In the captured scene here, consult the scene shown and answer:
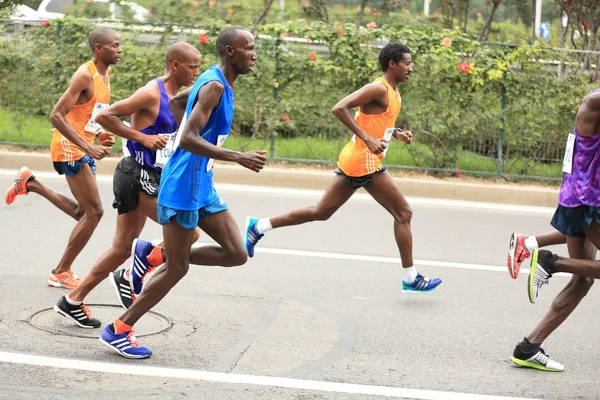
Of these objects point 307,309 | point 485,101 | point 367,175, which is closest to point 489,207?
point 485,101

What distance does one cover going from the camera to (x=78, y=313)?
259 inches

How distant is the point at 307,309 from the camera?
735cm

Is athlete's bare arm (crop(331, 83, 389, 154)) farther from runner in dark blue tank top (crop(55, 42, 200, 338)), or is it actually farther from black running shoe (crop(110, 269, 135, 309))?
black running shoe (crop(110, 269, 135, 309))

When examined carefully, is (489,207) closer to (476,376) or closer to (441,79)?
(441,79)

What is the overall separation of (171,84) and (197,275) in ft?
6.68

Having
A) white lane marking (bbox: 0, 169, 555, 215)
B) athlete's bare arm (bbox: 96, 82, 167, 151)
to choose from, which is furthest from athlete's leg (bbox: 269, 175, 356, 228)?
white lane marking (bbox: 0, 169, 555, 215)

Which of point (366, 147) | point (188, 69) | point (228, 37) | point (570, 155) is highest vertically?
point (228, 37)

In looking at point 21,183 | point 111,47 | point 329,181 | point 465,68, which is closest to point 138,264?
point 111,47

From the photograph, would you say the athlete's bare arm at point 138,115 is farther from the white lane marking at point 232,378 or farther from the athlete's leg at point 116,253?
the white lane marking at point 232,378

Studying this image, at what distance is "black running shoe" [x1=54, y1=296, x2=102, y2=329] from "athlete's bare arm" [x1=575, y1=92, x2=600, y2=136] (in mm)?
3308

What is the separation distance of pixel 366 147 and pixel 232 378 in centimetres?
279

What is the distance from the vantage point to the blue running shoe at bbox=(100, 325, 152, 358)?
234 inches

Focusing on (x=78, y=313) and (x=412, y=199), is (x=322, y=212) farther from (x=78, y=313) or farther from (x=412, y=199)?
(x=412, y=199)

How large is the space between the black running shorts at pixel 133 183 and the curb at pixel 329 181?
597cm
